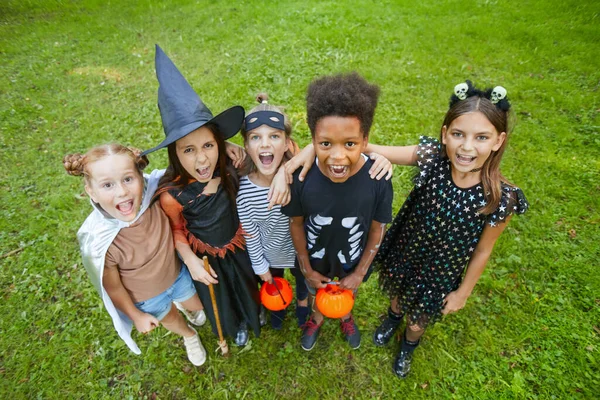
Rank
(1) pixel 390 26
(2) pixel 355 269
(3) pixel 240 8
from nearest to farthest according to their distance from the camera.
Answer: (2) pixel 355 269 < (1) pixel 390 26 < (3) pixel 240 8

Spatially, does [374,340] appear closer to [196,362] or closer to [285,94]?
[196,362]

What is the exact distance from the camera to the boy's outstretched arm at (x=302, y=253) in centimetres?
217

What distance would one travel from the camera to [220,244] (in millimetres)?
2404

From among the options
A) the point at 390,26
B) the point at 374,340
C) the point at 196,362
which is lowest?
the point at 196,362

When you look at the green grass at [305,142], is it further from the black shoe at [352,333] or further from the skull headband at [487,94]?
the skull headband at [487,94]

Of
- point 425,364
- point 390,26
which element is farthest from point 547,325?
point 390,26

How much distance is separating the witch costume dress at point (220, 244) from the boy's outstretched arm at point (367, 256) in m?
0.76

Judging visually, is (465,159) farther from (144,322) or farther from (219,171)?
(144,322)

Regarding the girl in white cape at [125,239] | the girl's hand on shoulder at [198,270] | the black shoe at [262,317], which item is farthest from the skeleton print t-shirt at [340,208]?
the black shoe at [262,317]

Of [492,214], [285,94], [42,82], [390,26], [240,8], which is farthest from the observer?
[240,8]

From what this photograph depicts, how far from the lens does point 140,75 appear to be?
6645 mm

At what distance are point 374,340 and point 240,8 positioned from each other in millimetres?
8160

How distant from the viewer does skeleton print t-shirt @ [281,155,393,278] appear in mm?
1934

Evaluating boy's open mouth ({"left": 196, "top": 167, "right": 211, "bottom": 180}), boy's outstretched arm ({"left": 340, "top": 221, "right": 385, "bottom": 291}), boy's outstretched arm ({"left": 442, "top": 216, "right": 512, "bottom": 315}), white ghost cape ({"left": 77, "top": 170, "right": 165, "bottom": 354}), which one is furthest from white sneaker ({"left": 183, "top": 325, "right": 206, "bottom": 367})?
boy's outstretched arm ({"left": 442, "top": 216, "right": 512, "bottom": 315})
